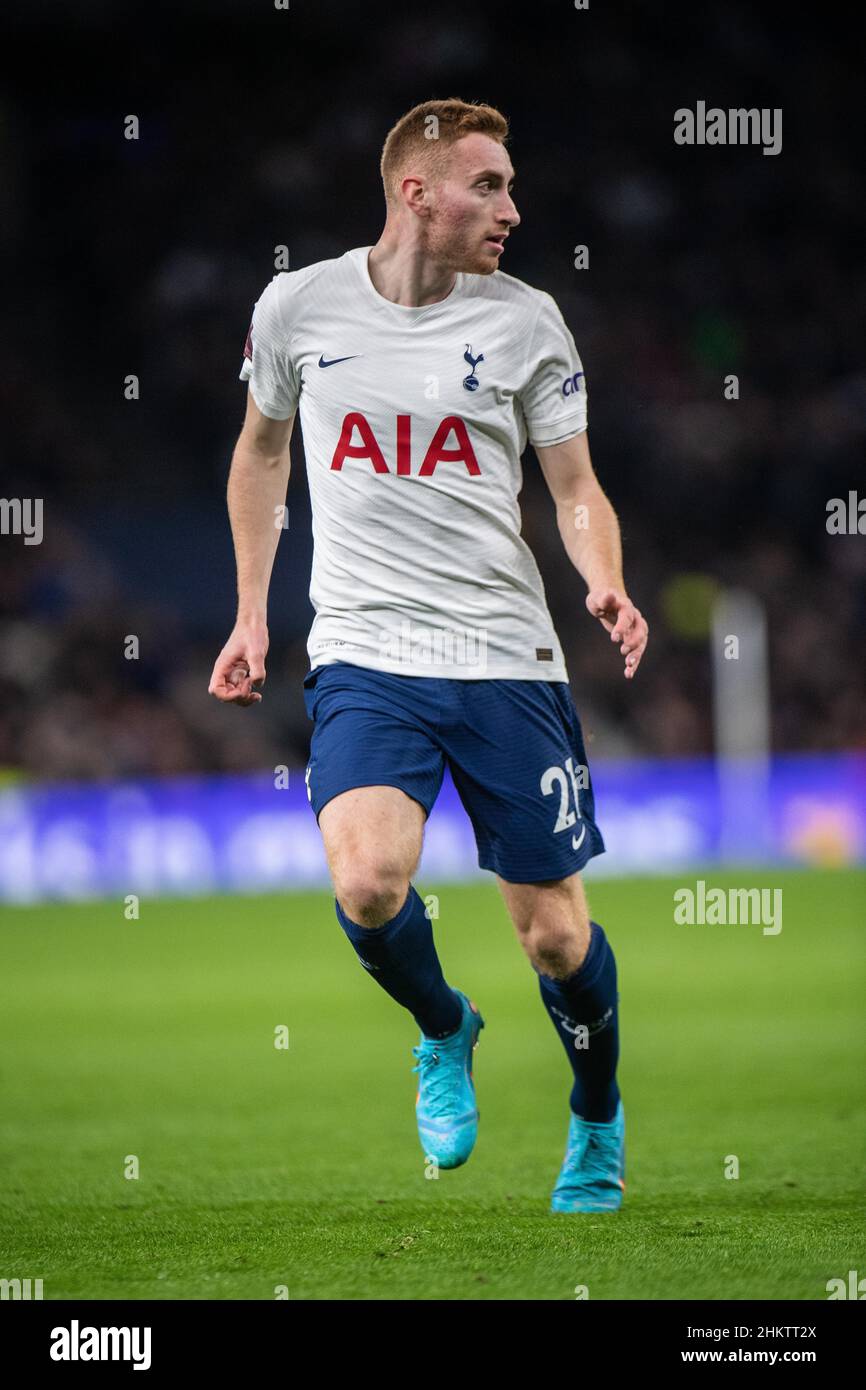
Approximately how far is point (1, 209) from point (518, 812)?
55.6 feet

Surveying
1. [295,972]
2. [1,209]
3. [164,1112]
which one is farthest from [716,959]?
[1,209]

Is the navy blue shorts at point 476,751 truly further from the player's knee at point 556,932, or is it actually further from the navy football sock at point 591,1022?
the navy football sock at point 591,1022

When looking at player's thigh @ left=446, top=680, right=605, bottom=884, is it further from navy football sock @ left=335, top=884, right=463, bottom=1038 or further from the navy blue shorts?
navy football sock @ left=335, top=884, right=463, bottom=1038

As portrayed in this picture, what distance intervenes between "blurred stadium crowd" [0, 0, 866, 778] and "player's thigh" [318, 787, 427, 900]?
13.6m

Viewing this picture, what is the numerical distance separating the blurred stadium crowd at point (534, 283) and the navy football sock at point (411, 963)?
13.4 m

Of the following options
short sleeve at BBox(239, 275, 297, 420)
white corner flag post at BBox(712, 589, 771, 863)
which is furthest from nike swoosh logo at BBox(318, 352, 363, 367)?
white corner flag post at BBox(712, 589, 771, 863)

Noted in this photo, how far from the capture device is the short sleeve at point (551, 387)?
456cm

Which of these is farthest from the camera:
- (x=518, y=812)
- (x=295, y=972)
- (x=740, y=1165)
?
(x=295, y=972)

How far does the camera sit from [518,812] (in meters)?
4.41

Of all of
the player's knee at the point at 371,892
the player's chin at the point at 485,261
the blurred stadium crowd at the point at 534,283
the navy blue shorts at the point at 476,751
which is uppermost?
the blurred stadium crowd at the point at 534,283

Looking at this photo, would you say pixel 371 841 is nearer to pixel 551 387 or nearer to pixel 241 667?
pixel 241 667

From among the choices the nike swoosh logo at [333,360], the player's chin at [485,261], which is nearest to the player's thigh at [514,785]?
the nike swoosh logo at [333,360]

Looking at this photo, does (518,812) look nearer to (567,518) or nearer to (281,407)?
(567,518)

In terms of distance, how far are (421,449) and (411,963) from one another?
3.93 feet
